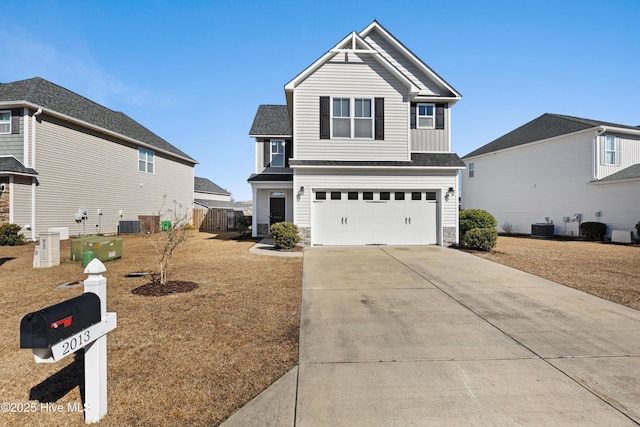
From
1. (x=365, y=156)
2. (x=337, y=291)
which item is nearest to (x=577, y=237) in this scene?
(x=365, y=156)

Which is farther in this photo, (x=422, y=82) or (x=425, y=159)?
(x=422, y=82)

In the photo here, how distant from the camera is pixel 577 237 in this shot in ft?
60.0

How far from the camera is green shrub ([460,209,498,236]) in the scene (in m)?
13.1

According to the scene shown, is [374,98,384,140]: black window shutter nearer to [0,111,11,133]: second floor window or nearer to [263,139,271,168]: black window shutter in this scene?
[263,139,271,168]: black window shutter

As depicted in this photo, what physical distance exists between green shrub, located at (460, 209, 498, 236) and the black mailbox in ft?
43.5

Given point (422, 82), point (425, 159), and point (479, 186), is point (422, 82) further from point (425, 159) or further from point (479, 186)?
point (479, 186)

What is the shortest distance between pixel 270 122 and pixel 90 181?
1072cm

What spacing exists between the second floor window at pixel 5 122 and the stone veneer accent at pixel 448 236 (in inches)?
793

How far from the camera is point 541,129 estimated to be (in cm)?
2145

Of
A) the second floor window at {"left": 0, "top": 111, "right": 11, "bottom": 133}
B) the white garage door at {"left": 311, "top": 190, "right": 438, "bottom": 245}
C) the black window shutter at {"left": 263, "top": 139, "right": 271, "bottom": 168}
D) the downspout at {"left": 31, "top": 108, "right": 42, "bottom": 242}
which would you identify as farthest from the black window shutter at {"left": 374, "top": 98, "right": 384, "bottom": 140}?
the second floor window at {"left": 0, "top": 111, "right": 11, "bottom": 133}

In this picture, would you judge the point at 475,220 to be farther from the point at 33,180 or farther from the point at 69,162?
the point at 69,162

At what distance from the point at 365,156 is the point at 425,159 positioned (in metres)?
2.55

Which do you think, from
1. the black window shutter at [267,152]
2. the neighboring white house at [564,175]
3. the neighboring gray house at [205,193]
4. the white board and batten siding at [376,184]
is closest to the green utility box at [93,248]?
the white board and batten siding at [376,184]

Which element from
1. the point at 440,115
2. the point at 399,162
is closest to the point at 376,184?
the point at 399,162
